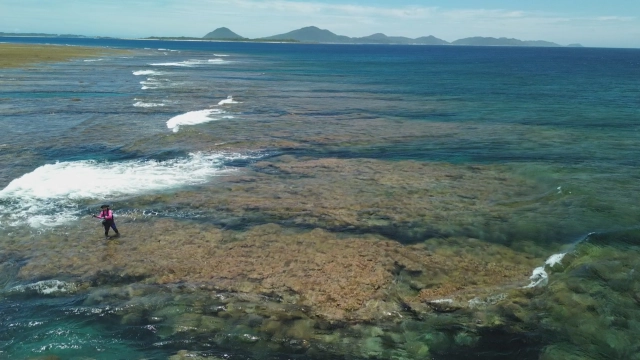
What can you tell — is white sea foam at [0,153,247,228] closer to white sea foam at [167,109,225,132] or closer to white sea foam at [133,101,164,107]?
white sea foam at [167,109,225,132]

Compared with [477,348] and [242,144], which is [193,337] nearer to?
[477,348]

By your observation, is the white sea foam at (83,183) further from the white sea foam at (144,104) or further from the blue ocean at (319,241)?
the white sea foam at (144,104)

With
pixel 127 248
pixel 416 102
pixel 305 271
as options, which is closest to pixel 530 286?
pixel 305 271

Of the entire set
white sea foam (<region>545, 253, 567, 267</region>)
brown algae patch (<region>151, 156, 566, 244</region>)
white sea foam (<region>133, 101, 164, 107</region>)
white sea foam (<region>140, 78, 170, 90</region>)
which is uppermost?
white sea foam (<region>140, 78, 170, 90</region>)

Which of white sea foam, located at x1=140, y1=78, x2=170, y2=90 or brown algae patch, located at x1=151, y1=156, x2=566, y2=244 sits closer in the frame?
brown algae patch, located at x1=151, y1=156, x2=566, y2=244

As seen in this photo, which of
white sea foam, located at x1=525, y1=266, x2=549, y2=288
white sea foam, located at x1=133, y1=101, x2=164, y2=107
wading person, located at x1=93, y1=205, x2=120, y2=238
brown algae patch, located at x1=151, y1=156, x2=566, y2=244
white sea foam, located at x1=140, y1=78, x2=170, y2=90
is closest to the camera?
white sea foam, located at x1=525, y1=266, x2=549, y2=288

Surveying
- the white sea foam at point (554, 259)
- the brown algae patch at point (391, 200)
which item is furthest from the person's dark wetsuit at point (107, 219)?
the white sea foam at point (554, 259)

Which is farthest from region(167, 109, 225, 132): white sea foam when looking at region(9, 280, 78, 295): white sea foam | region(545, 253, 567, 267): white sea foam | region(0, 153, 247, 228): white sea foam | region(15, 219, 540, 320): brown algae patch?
region(545, 253, 567, 267): white sea foam
